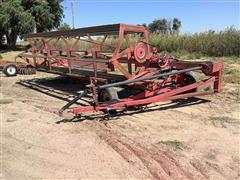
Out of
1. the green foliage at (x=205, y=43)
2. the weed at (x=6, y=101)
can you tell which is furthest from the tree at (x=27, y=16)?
the weed at (x=6, y=101)

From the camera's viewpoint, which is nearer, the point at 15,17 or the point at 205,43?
the point at 205,43

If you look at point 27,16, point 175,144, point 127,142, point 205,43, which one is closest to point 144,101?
point 127,142

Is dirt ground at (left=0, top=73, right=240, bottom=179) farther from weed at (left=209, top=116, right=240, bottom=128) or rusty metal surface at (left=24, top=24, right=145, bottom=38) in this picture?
rusty metal surface at (left=24, top=24, right=145, bottom=38)

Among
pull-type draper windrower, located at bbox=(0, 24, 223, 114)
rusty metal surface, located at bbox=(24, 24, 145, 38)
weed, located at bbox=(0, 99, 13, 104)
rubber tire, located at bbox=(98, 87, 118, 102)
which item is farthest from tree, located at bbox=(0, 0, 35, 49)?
rubber tire, located at bbox=(98, 87, 118, 102)

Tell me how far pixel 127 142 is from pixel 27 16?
25651mm

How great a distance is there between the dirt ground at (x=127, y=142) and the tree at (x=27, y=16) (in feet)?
72.7

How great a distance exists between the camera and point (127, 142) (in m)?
4.98

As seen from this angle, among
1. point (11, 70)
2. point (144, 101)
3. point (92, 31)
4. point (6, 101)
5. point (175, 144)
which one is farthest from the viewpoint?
point (11, 70)

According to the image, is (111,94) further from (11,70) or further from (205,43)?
(205,43)

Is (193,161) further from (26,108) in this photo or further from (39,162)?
(26,108)

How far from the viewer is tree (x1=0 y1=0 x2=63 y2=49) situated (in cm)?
2817

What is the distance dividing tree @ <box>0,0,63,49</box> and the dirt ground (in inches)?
872

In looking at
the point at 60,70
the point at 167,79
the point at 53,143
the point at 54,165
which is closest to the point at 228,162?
the point at 54,165

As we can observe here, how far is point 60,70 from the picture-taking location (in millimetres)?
10250
